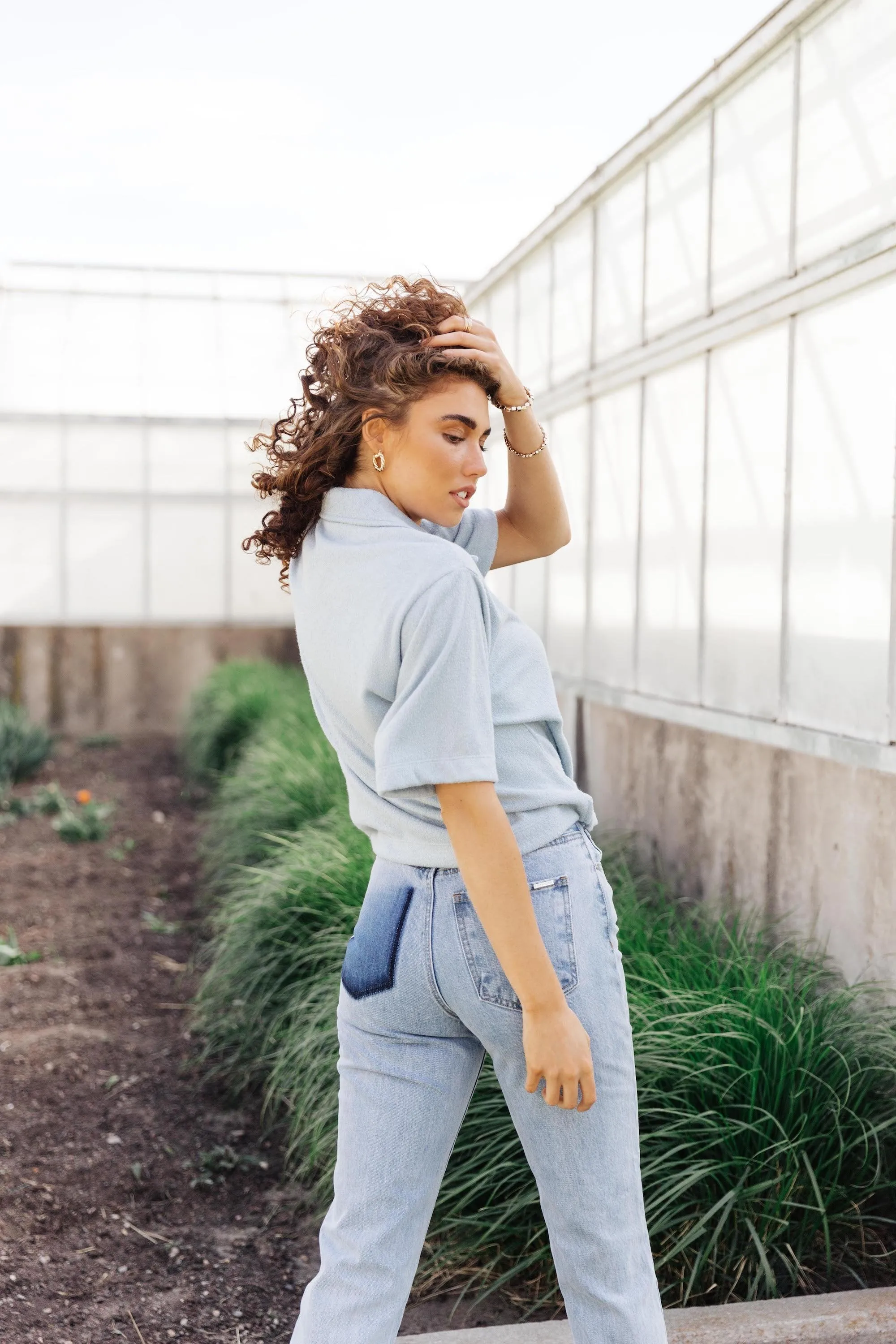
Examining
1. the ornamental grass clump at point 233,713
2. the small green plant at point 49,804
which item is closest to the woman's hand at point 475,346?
the ornamental grass clump at point 233,713

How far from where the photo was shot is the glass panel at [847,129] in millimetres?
3406

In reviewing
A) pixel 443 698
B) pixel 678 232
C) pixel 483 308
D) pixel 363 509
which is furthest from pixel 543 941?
pixel 483 308

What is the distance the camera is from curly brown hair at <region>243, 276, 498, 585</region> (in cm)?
156

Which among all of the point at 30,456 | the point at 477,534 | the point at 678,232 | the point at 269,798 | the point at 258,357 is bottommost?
the point at 269,798

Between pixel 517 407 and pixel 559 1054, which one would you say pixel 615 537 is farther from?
pixel 559 1054

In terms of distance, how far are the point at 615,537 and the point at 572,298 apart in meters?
1.43

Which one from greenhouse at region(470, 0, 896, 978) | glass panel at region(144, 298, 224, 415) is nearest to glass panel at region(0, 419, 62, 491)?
glass panel at region(144, 298, 224, 415)

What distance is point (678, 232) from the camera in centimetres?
491

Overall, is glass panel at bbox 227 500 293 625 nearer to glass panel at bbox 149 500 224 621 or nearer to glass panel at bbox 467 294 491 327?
glass panel at bbox 149 500 224 621

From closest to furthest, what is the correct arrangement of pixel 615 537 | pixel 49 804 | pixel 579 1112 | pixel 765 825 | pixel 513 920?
pixel 513 920
pixel 579 1112
pixel 765 825
pixel 615 537
pixel 49 804

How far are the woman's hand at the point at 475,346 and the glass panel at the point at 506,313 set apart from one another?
575 centimetres

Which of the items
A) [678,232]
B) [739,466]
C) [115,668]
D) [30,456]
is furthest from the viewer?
[30,456]

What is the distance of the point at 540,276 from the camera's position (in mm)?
6852

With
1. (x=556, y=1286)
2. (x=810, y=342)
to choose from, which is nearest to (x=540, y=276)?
(x=810, y=342)
